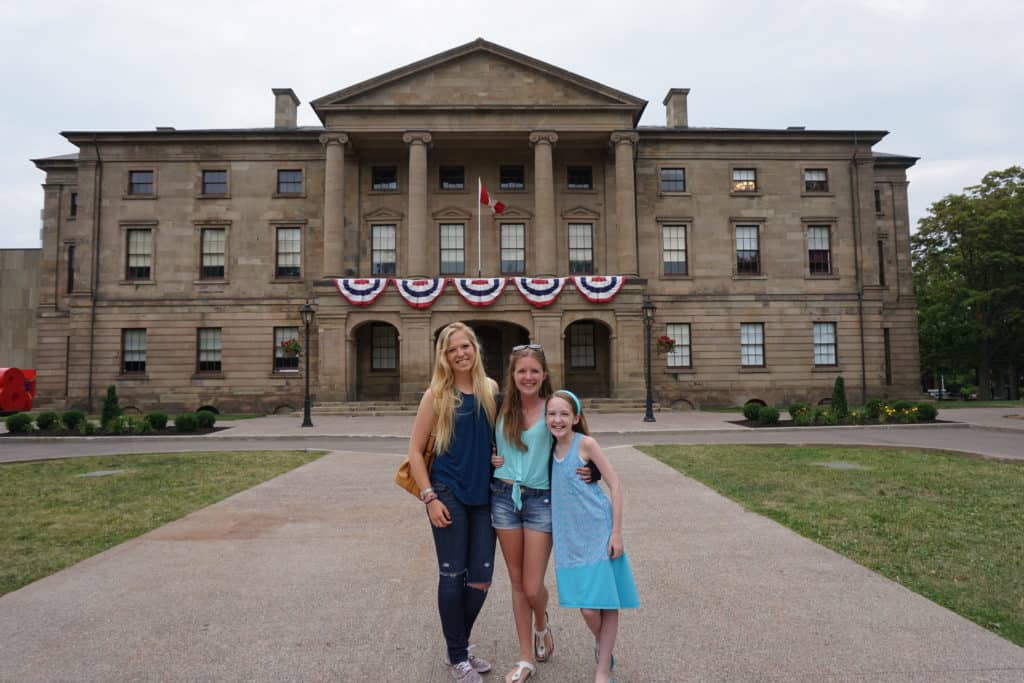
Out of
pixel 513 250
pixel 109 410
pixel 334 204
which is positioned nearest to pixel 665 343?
pixel 513 250

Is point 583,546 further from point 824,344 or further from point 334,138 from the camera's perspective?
point 824,344

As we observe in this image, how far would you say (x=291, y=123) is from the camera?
3603cm

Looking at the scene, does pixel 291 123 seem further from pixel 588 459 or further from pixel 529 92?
pixel 588 459

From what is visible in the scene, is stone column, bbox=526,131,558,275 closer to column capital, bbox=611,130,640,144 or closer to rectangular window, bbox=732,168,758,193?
column capital, bbox=611,130,640,144

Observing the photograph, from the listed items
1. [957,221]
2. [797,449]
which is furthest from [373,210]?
[957,221]

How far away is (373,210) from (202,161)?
9564 mm

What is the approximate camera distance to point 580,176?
3338 centimetres

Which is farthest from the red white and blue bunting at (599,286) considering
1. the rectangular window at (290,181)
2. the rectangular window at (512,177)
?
the rectangular window at (290,181)

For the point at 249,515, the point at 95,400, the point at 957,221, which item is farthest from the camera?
the point at 957,221

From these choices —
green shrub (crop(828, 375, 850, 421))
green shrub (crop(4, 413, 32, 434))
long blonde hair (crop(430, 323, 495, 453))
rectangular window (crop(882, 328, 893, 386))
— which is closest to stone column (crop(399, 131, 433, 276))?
green shrub (crop(4, 413, 32, 434))

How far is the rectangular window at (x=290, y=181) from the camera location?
107ft

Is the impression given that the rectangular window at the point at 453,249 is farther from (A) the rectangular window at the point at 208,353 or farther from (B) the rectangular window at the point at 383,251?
(A) the rectangular window at the point at 208,353

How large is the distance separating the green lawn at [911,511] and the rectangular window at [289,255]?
24814 millimetres

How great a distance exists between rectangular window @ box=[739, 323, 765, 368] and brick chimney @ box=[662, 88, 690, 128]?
12.9 meters
